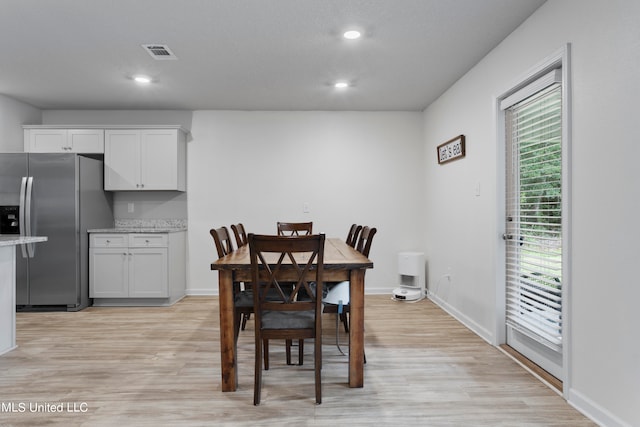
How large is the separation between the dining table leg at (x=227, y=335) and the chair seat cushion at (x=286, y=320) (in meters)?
0.25

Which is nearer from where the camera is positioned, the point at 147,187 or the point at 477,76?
the point at 477,76

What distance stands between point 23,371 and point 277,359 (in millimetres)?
1743

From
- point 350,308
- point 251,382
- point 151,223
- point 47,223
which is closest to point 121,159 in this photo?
point 151,223

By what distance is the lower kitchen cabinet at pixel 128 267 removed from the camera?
452 cm

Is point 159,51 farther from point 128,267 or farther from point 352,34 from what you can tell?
point 128,267

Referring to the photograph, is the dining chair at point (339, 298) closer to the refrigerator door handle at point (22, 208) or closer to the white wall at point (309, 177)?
the white wall at point (309, 177)

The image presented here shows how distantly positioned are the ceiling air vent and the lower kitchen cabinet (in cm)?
206

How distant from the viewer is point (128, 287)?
454cm

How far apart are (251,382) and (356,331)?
756 millimetres

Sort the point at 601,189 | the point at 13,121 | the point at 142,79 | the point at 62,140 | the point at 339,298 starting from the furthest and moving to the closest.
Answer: the point at 62,140
the point at 13,121
the point at 142,79
the point at 339,298
the point at 601,189

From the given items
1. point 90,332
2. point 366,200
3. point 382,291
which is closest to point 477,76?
point 366,200

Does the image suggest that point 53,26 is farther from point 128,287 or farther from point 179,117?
point 128,287

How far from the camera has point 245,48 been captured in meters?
3.19

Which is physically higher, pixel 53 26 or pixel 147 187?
pixel 53 26
